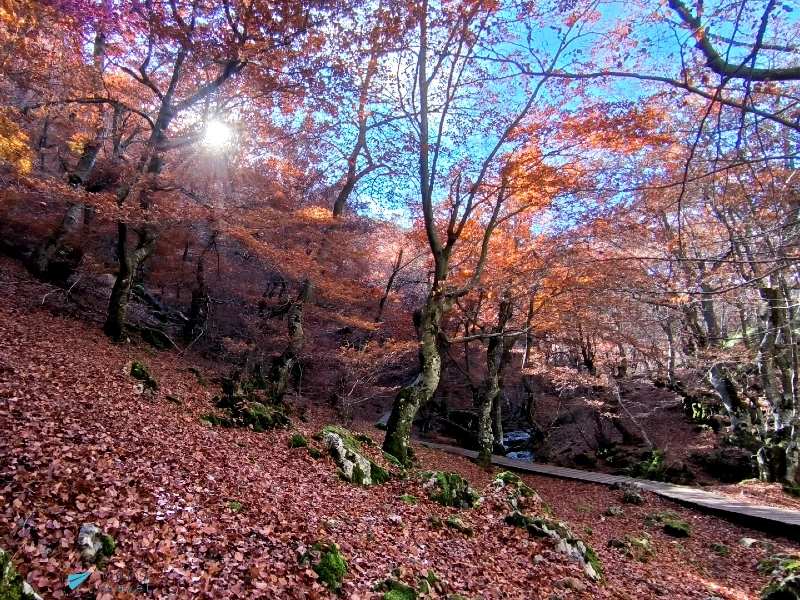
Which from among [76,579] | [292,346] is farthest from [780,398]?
[76,579]

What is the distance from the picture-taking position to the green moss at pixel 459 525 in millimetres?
5866

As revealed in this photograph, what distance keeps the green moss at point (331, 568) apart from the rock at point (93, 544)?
66.9 inches

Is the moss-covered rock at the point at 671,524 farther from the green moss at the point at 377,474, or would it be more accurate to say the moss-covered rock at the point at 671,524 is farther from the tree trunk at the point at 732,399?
the green moss at the point at 377,474

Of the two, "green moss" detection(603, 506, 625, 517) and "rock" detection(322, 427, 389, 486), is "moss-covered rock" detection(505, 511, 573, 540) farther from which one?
"green moss" detection(603, 506, 625, 517)

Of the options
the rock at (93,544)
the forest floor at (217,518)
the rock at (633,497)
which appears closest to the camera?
the rock at (93,544)

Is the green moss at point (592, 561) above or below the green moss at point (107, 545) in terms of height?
below

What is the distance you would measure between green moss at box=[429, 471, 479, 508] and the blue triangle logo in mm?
4993

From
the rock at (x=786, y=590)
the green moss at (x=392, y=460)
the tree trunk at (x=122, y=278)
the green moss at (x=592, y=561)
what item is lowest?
the green moss at (x=592, y=561)

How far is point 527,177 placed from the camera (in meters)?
10.5

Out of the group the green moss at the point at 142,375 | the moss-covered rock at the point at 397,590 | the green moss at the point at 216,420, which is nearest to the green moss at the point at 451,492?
the moss-covered rock at the point at 397,590

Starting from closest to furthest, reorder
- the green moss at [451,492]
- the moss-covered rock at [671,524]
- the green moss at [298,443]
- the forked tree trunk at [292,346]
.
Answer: the green moss at [451,492] → the green moss at [298,443] → the moss-covered rock at [671,524] → the forked tree trunk at [292,346]

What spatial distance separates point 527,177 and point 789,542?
901cm

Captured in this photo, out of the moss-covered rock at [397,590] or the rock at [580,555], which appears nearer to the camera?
the moss-covered rock at [397,590]

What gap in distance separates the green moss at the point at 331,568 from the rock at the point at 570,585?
258 centimetres
